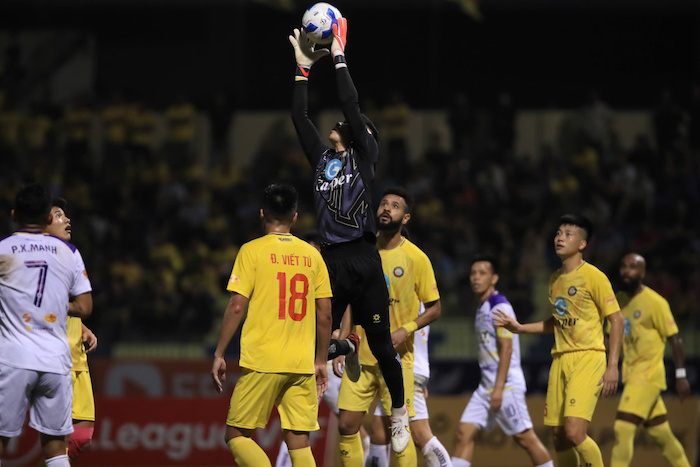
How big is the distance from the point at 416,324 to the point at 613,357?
1.76 m

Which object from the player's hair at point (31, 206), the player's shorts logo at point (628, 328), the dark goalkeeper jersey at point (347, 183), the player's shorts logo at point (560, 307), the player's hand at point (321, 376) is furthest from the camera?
the player's shorts logo at point (628, 328)

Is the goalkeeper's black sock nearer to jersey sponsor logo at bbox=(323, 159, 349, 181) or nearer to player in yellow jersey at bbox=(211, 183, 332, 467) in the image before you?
player in yellow jersey at bbox=(211, 183, 332, 467)

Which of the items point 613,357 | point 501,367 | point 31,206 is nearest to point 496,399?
point 501,367

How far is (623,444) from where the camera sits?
1026 centimetres

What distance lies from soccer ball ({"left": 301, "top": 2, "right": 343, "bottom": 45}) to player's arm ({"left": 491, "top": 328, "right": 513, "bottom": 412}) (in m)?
3.79

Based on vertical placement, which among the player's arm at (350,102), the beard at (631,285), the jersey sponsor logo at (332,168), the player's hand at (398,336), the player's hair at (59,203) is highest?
the player's arm at (350,102)

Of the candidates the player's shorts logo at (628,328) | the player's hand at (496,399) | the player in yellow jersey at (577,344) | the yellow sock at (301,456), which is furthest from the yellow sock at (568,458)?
the yellow sock at (301,456)

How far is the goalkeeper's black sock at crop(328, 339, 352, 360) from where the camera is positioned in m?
7.88

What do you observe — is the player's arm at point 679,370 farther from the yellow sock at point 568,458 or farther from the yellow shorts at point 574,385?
the yellow sock at point 568,458

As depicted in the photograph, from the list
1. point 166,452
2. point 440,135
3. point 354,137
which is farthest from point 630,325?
point 440,135

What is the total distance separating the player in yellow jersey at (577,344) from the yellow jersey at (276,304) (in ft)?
7.08

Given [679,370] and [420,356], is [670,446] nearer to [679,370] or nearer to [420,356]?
[679,370]

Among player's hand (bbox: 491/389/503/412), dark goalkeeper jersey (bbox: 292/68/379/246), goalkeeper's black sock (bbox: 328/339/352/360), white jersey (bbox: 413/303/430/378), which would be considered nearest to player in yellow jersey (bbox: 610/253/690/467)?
player's hand (bbox: 491/389/503/412)

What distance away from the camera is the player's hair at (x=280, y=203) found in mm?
7363
